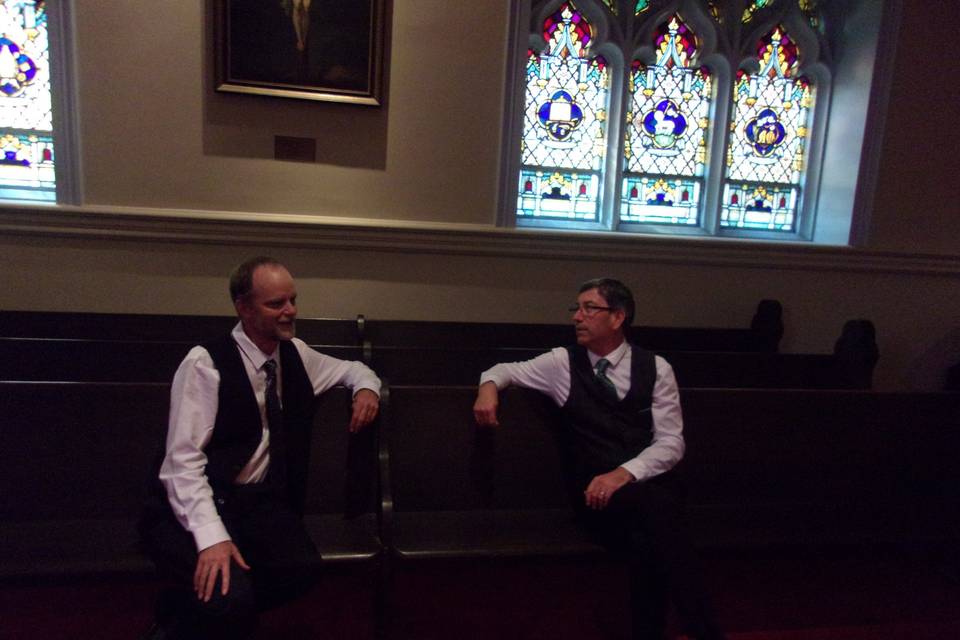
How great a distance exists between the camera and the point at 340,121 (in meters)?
4.34

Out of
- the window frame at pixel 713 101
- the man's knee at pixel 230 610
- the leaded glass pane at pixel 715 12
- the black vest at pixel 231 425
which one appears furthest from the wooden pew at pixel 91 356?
the leaded glass pane at pixel 715 12

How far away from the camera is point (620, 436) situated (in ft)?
8.00

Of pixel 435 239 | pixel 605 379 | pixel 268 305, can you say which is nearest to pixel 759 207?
pixel 435 239

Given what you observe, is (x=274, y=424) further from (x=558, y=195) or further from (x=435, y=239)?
(x=558, y=195)

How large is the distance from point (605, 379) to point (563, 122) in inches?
120

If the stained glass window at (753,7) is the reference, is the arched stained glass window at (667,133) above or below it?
below

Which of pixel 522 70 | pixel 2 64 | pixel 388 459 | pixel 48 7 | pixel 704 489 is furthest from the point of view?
pixel 522 70

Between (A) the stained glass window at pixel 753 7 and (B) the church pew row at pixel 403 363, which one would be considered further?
(A) the stained glass window at pixel 753 7

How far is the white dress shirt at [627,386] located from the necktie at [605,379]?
0.02 metres

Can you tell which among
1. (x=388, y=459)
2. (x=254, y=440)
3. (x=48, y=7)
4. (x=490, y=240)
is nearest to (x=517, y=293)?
(x=490, y=240)

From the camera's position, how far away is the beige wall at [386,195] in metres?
4.10

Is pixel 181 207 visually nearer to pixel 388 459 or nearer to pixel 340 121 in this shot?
pixel 340 121

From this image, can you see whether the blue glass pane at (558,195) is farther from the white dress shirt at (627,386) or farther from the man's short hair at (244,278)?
the man's short hair at (244,278)

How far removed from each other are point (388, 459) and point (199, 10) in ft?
10.8
